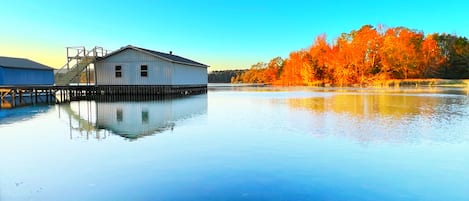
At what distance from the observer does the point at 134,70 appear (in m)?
27.5

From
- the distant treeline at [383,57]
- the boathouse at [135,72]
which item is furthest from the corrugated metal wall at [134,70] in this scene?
the distant treeline at [383,57]

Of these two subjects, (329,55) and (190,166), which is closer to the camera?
(190,166)

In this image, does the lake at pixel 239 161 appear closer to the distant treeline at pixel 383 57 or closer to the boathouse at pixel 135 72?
the boathouse at pixel 135 72

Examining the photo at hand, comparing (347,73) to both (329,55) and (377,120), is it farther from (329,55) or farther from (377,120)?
(377,120)

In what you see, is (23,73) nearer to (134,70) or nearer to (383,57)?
(134,70)

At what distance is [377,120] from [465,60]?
2465 inches

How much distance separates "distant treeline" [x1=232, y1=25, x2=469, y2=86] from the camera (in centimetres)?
5759

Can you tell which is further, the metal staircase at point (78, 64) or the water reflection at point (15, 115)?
the metal staircase at point (78, 64)

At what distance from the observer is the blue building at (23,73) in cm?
2684

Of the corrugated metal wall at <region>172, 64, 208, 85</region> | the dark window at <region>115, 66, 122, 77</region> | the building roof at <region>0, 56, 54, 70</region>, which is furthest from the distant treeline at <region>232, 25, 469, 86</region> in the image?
the building roof at <region>0, 56, 54, 70</region>

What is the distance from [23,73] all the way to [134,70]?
33.2 feet

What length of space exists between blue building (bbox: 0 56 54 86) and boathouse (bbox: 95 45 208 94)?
6518mm

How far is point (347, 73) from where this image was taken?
207 ft

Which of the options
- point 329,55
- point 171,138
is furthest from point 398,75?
point 171,138
